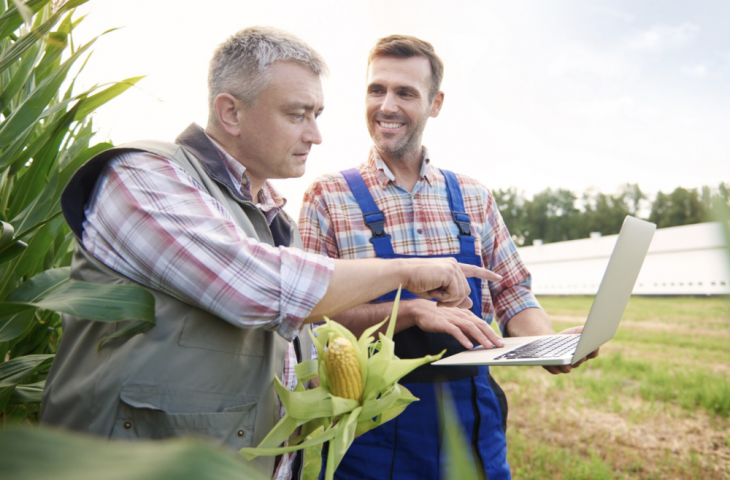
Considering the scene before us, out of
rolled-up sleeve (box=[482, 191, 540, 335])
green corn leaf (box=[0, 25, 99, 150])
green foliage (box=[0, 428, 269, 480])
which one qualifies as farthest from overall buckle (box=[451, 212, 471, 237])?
green foliage (box=[0, 428, 269, 480])

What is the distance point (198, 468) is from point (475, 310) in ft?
5.59

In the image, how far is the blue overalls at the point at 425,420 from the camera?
153 cm

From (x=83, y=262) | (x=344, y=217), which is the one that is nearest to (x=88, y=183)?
(x=83, y=262)

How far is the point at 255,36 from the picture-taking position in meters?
1.31

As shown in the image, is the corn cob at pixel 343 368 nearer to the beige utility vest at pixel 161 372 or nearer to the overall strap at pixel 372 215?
the beige utility vest at pixel 161 372

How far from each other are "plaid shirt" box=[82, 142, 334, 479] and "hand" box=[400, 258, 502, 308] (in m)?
0.21

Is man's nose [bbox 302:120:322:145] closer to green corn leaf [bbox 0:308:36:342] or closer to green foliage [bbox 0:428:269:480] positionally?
green corn leaf [bbox 0:308:36:342]

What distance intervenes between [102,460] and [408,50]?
1.98m

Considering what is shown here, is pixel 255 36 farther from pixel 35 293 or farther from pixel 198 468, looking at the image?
pixel 198 468

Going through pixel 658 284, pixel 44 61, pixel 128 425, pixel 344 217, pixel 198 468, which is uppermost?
pixel 44 61

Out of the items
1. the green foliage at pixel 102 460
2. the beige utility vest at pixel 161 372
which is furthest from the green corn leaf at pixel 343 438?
the green foliage at pixel 102 460

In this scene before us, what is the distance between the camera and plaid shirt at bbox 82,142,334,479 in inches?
35.5

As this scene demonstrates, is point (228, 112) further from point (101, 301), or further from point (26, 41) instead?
point (101, 301)

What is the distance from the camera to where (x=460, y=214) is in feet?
5.96
